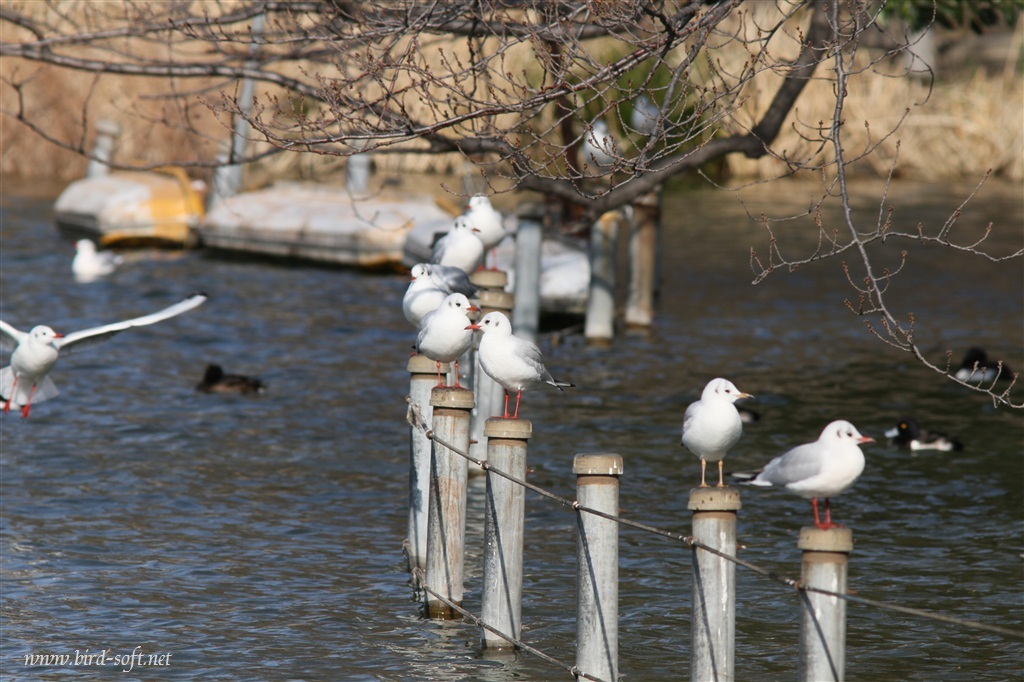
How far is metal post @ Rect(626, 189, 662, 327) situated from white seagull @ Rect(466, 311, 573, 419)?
7.95m

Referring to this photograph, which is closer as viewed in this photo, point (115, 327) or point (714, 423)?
point (714, 423)

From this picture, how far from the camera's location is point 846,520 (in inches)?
413

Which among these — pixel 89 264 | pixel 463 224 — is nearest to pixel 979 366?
pixel 463 224

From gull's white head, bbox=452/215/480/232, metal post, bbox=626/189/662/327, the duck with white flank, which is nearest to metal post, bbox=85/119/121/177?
metal post, bbox=626/189/662/327

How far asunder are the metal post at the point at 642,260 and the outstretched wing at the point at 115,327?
6.73 metres

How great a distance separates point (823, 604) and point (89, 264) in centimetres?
1663

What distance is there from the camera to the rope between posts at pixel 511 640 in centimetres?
685

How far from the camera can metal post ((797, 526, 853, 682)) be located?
5320 mm

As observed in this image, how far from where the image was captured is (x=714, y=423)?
6781mm

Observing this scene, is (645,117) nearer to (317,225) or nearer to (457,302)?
(457,302)

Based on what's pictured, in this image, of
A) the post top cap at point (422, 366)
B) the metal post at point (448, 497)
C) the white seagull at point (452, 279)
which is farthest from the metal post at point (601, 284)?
the metal post at point (448, 497)

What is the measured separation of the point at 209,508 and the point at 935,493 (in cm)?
539

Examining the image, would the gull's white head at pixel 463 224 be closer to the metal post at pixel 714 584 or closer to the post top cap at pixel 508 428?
the post top cap at pixel 508 428

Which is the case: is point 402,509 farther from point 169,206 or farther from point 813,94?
point 813,94
